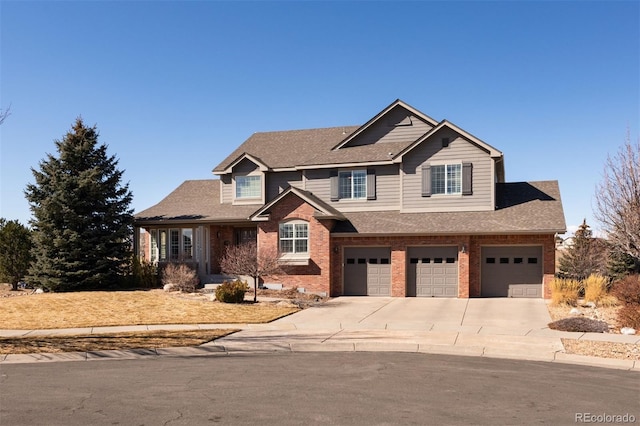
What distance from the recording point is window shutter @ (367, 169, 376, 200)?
26172mm

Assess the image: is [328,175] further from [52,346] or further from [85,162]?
[52,346]

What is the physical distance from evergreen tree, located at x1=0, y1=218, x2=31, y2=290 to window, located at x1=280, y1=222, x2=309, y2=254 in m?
14.2

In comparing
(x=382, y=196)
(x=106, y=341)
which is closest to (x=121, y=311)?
(x=106, y=341)

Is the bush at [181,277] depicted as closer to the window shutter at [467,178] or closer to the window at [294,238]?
the window at [294,238]

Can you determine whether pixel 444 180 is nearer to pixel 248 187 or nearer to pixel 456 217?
pixel 456 217

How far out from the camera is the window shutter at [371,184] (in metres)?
26.2

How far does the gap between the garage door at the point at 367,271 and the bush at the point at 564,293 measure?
737cm

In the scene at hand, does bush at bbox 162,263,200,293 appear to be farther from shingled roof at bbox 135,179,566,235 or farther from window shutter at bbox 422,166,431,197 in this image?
window shutter at bbox 422,166,431,197

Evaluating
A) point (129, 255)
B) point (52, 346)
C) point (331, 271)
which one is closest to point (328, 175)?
point (331, 271)

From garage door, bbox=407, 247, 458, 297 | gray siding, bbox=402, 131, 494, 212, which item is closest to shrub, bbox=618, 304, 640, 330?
garage door, bbox=407, 247, 458, 297

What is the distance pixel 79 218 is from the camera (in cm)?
2588

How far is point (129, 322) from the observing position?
16.5 m

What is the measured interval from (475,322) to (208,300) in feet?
36.7

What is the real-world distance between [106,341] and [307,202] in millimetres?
13086
